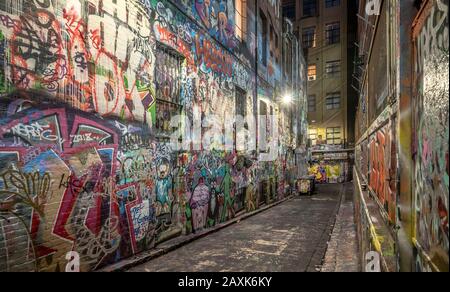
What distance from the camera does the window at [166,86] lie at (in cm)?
858

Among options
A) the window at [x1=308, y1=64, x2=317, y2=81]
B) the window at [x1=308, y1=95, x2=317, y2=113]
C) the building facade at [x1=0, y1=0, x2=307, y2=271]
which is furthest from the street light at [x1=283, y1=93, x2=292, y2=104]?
the window at [x1=308, y1=64, x2=317, y2=81]

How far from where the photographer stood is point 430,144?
239 centimetres

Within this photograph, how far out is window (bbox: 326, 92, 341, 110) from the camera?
38.8 m

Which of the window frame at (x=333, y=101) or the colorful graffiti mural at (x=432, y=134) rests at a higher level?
the window frame at (x=333, y=101)

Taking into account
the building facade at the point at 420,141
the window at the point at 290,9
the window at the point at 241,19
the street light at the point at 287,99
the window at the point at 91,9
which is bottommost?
the building facade at the point at 420,141

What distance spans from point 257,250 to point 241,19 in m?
10.7

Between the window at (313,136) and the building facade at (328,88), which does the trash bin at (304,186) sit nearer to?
the building facade at (328,88)

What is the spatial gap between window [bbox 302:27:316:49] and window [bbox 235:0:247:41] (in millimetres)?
29173

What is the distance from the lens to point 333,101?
128ft

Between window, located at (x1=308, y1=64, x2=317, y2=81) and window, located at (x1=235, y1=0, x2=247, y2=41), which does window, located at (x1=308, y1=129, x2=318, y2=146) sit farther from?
window, located at (x1=235, y1=0, x2=247, y2=41)

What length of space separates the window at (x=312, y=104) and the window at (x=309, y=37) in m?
6.74

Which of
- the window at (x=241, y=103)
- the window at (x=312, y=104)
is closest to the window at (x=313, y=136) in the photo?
the window at (x=312, y=104)

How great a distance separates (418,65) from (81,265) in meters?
6.12

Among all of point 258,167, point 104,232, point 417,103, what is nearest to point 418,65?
point 417,103
